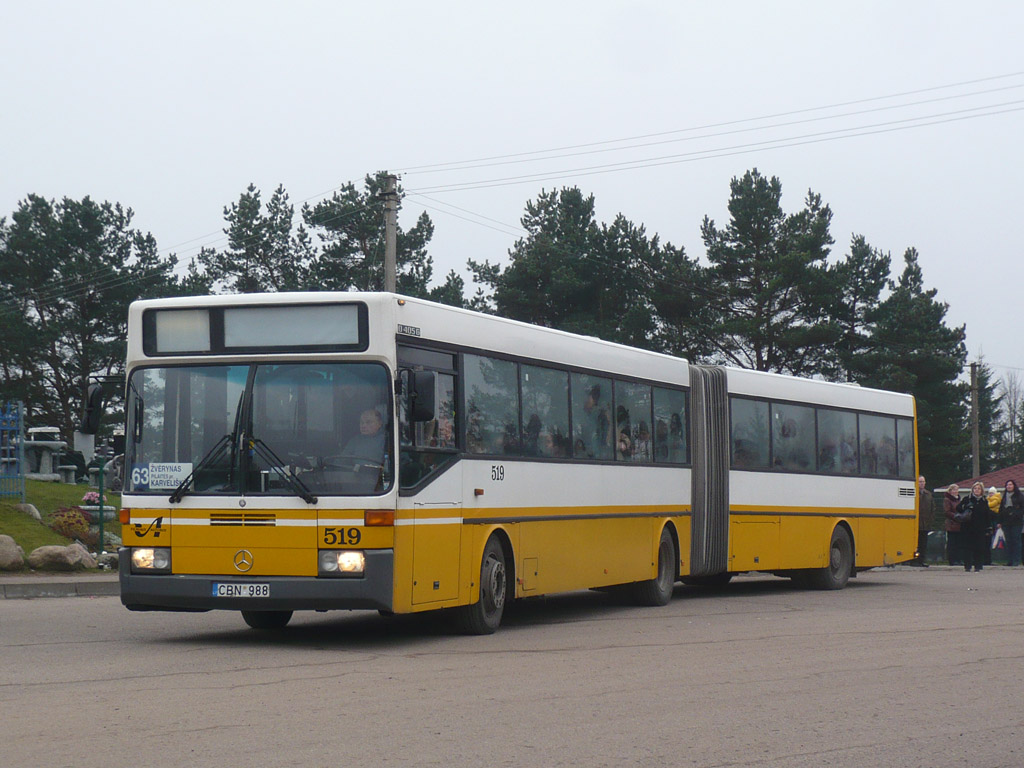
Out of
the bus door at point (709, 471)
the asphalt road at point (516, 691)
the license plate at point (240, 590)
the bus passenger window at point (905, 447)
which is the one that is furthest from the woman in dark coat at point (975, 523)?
the license plate at point (240, 590)

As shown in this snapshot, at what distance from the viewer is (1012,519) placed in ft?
102

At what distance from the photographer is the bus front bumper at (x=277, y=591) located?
38.8 feet

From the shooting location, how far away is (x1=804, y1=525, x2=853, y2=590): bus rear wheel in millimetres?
22484

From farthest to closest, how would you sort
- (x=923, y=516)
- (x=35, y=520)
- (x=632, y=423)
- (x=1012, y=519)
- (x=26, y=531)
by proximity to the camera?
(x=923, y=516) → (x=1012, y=519) → (x=35, y=520) → (x=26, y=531) → (x=632, y=423)

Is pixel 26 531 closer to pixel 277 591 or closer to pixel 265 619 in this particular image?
pixel 265 619

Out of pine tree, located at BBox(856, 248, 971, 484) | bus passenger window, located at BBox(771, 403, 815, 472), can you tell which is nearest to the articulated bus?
bus passenger window, located at BBox(771, 403, 815, 472)

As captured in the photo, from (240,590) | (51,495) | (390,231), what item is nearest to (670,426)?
(240,590)

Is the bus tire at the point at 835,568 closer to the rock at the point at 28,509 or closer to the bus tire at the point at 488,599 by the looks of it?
the bus tire at the point at 488,599

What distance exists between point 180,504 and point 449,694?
3798mm

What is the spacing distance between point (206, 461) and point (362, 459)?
1352 millimetres

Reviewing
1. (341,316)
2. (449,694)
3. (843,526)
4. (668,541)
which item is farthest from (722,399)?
(449,694)

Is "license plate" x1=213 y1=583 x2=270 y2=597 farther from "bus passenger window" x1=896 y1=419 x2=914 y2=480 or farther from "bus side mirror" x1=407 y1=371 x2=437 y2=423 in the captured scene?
"bus passenger window" x1=896 y1=419 x2=914 y2=480

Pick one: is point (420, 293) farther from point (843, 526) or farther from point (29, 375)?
point (843, 526)

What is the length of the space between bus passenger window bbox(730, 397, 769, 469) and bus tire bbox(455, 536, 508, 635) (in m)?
Result: 6.95
